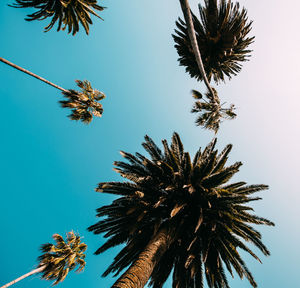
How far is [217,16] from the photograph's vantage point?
6820 mm

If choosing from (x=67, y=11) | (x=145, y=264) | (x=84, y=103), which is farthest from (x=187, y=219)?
(x=67, y=11)

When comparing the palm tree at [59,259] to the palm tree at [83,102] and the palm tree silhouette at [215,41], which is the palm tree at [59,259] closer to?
the palm tree at [83,102]

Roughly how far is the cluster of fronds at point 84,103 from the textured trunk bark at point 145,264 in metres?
5.59

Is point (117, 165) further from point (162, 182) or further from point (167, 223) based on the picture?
point (167, 223)

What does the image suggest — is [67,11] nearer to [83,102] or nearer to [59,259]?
[83,102]

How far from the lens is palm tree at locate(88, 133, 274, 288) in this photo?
18.0 feet

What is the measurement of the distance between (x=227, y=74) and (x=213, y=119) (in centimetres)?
470

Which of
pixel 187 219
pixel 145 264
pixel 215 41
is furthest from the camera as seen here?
pixel 215 41

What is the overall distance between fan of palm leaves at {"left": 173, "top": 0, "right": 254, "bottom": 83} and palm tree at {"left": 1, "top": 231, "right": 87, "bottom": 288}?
13438 mm

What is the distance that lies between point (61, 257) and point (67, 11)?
14.2 meters

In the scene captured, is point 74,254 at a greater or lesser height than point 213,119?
lesser

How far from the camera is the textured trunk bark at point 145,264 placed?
306cm

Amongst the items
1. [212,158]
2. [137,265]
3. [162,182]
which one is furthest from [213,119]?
[137,265]

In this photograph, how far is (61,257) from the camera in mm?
10852
